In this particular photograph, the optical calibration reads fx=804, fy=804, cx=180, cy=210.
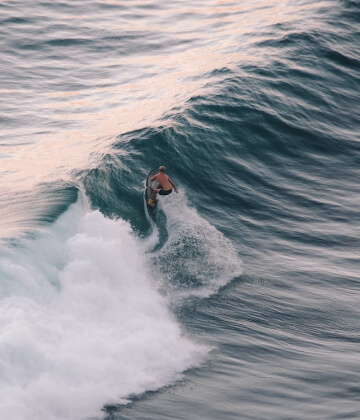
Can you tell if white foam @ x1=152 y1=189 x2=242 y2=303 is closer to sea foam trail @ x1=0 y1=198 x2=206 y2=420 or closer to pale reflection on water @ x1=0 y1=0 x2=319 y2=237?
sea foam trail @ x1=0 y1=198 x2=206 y2=420

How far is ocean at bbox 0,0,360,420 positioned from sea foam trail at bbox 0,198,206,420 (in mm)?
55

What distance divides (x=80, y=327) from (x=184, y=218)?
332 inches

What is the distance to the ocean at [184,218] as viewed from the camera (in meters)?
20.2

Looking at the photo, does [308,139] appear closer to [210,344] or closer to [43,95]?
[43,95]

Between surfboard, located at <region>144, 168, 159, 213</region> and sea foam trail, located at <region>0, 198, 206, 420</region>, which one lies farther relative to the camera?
surfboard, located at <region>144, 168, 159, 213</region>

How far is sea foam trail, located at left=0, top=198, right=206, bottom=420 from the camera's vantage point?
19344 mm

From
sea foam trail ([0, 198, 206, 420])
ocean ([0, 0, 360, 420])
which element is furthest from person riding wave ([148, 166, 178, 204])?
sea foam trail ([0, 198, 206, 420])

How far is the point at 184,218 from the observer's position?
2898 centimetres

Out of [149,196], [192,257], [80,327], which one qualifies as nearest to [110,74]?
[149,196]

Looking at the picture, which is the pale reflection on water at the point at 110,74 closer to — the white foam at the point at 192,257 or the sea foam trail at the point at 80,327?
the sea foam trail at the point at 80,327

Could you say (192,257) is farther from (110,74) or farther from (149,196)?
(110,74)

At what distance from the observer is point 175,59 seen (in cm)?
4462

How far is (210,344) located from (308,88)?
68.6 feet

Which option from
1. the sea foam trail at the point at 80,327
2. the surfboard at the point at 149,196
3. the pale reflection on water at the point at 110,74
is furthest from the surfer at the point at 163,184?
the pale reflection on water at the point at 110,74
